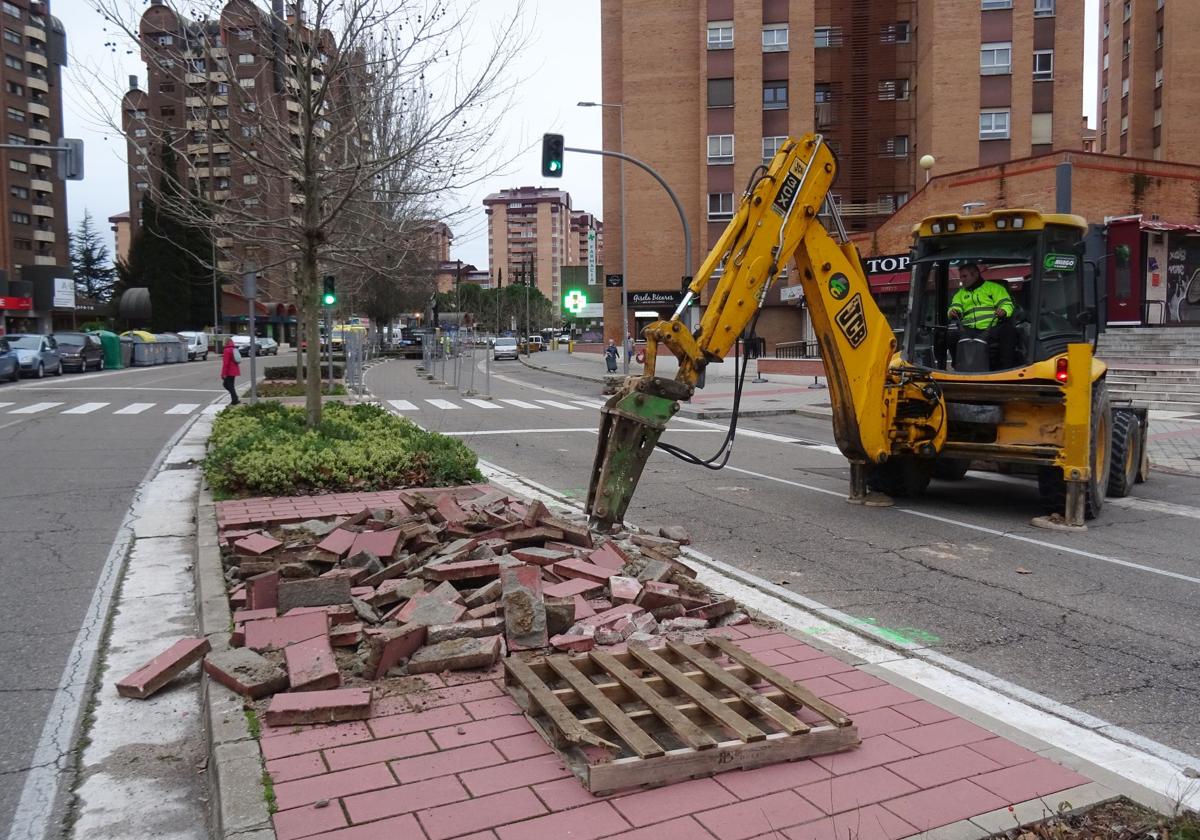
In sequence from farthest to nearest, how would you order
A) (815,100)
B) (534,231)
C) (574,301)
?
1. (534,231)
2. (815,100)
3. (574,301)

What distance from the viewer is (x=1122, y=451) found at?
1060 centimetres

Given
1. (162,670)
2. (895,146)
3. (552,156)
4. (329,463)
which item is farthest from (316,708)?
(895,146)

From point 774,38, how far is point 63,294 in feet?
180

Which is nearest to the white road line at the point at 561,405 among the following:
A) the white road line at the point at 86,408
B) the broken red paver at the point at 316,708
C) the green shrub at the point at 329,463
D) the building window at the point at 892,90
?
the white road line at the point at 86,408

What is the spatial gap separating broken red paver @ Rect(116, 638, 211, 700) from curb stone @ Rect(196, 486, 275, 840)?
0.12m

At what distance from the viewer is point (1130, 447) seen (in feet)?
36.5

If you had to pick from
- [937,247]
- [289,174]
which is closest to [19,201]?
[289,174]

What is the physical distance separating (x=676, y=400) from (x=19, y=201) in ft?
284

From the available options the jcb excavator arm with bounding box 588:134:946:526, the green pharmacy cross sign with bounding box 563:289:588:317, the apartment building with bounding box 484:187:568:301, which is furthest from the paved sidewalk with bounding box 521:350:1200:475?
the apartment building with bounding box 484:187:568:301

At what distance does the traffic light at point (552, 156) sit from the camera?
22219mm

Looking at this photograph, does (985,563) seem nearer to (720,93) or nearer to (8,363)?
(8,363)

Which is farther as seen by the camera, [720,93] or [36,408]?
[720,93]

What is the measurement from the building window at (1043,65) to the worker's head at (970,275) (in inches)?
1666

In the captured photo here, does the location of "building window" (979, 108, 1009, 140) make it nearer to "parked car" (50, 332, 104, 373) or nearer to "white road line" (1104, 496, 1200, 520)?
"white road line" (1104, 496, 1200, 520)
